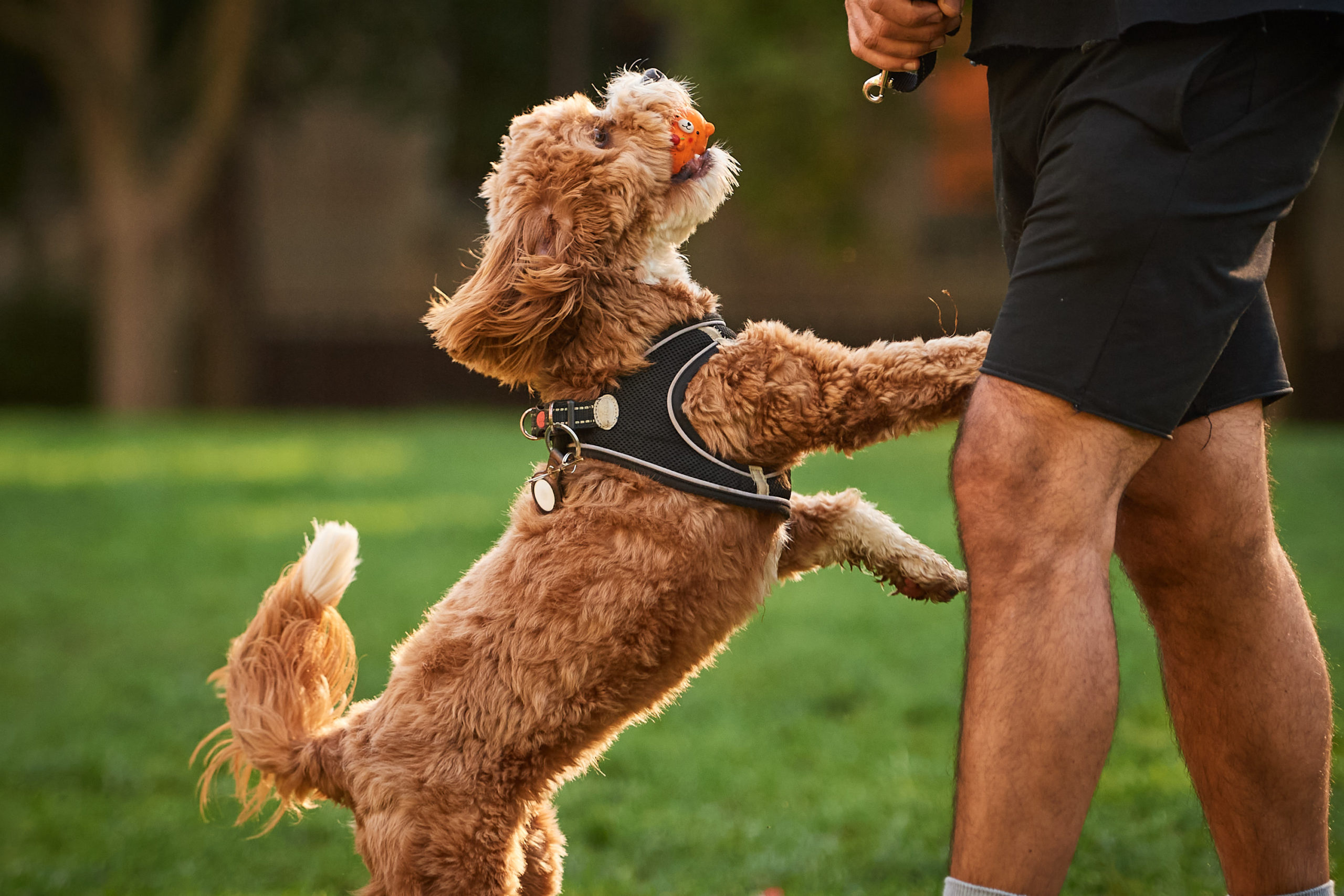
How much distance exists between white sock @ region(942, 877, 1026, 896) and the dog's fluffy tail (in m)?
1.15

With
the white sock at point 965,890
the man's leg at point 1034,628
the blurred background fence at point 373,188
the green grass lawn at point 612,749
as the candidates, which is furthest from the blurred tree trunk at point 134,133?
the white sock at point 965,890

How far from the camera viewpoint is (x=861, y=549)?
2.41 m

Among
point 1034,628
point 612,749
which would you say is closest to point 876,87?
point 1034,628

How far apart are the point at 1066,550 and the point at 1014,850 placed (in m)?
0.43

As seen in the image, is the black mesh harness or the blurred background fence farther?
the blurred background fence

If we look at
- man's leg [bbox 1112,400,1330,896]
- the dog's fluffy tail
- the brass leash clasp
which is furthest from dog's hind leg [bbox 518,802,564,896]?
→ the brass leash clasp

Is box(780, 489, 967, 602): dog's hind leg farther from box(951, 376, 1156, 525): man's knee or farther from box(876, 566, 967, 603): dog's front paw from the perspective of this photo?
box(951, 376, 1156, 525): man's knee

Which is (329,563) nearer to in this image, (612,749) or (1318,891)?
(1318,891)

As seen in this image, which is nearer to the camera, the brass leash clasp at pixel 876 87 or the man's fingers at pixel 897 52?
the man's fingers at pixel 897 52

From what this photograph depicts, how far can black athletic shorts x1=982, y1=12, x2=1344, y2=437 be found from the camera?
5.66ft

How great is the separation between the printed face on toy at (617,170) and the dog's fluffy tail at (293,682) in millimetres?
736

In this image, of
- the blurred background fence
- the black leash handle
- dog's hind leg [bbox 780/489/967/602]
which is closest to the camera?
the black leash handle

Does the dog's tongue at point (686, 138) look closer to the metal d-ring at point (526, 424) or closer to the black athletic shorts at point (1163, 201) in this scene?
the metal d-ring at point (526, 424)

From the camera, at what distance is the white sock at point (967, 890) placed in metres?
1.73
